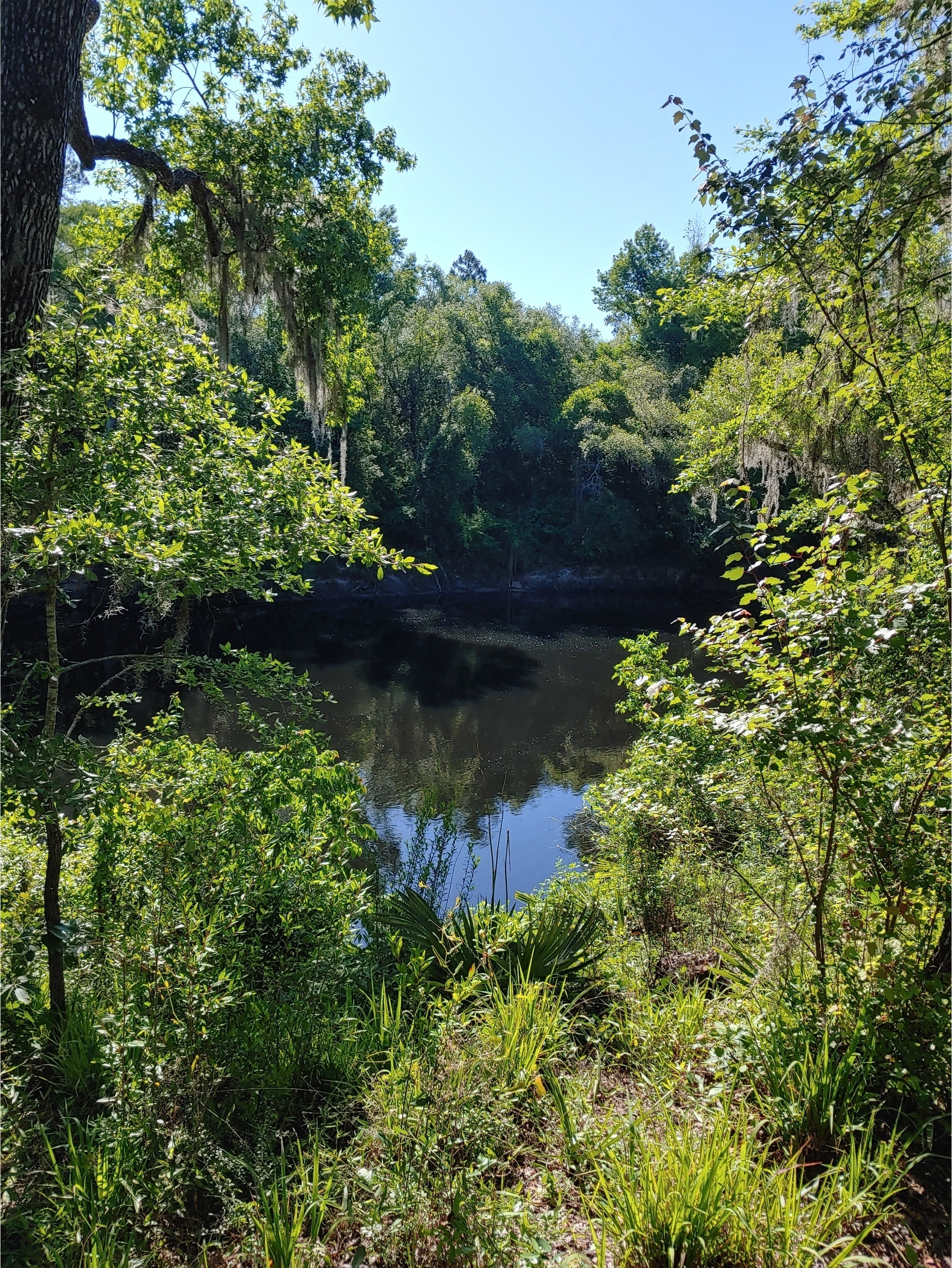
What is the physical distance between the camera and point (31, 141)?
325 cm

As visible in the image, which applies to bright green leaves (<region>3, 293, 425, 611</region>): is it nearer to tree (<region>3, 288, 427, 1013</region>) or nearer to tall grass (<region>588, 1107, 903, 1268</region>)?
tree (<region>3, 288, 427, 1013</region>)

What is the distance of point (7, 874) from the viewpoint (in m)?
3.26

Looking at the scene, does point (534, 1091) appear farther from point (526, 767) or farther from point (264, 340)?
point (264, 340)

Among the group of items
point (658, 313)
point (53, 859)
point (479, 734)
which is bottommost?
point (479, 734)

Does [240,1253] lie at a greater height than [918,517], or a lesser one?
lesser

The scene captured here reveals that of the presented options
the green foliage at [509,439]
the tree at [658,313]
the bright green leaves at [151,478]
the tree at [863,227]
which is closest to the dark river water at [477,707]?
the bright green leaves at [151,478]

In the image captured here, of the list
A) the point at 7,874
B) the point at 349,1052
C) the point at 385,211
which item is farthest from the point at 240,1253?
the point at 385,211

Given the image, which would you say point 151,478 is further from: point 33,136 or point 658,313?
point 658,313

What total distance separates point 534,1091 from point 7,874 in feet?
8.19

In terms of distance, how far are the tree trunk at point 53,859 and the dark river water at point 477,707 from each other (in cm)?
254

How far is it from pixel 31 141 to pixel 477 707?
45.0 ft

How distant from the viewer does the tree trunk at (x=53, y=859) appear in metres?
2.91

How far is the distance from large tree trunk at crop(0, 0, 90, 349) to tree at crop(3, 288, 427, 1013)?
0.97 feet

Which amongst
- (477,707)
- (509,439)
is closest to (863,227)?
(477,707)
